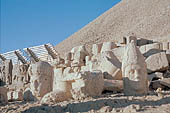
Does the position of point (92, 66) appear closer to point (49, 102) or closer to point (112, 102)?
point (49, 102)

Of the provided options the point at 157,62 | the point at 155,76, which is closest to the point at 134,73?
the point at 155,76

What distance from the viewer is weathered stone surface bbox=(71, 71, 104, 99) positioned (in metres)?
6.96

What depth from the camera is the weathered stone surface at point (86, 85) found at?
696 centimetres

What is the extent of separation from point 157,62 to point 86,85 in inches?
171

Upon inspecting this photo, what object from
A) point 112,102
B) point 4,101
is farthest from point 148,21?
point 112,102

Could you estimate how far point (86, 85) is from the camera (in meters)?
6.98

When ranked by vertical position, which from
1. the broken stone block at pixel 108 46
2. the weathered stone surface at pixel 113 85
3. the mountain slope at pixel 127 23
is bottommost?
the weathered stone surface at pixel 113 85

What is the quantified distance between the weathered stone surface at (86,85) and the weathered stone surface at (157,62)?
12.0ft

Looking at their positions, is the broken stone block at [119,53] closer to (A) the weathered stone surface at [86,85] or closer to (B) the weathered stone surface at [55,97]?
(A) the weathered stone surface at [86,85]

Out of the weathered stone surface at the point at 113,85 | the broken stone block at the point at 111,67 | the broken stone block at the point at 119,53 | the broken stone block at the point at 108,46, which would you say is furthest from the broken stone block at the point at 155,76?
the broken stone block at the point at 108,46

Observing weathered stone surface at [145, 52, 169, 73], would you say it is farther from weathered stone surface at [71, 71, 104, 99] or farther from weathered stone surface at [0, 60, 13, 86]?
weathered stone surface at [0, 60, 13, 86]

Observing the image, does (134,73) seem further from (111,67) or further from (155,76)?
(155,76)

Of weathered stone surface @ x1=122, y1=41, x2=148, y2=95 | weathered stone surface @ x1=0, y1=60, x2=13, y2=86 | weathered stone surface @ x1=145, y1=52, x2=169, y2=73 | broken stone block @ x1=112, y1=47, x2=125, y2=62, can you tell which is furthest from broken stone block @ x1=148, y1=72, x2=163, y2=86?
weathered stone surface @ x1=0, y1=60, x2=13, y2=86

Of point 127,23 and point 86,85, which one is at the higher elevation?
point 127,23
